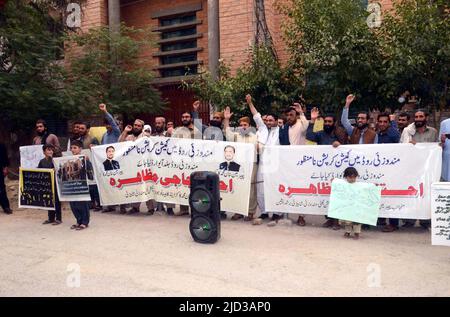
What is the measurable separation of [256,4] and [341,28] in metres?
5.07

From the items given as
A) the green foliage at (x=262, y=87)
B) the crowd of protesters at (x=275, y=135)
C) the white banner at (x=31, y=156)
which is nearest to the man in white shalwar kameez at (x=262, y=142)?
the crowd of protesters at (x=275, y=135)

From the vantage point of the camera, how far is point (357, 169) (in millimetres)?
7027

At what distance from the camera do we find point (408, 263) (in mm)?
5277

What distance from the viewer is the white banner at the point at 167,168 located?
7.64 m

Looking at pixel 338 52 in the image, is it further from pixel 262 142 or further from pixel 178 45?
pixel 178 45

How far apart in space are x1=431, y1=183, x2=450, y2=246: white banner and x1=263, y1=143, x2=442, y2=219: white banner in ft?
4.14

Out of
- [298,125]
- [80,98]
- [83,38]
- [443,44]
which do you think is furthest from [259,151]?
[83,38]

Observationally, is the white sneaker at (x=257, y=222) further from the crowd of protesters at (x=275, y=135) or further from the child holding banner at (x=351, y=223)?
the child holding banner at (x=351, y=223)

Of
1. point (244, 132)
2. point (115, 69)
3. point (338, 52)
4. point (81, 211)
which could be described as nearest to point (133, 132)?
point (81, 211)

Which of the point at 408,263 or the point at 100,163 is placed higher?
the point at 100,163

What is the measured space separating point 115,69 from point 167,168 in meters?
6.91

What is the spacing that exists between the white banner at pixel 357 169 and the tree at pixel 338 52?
214 cm
